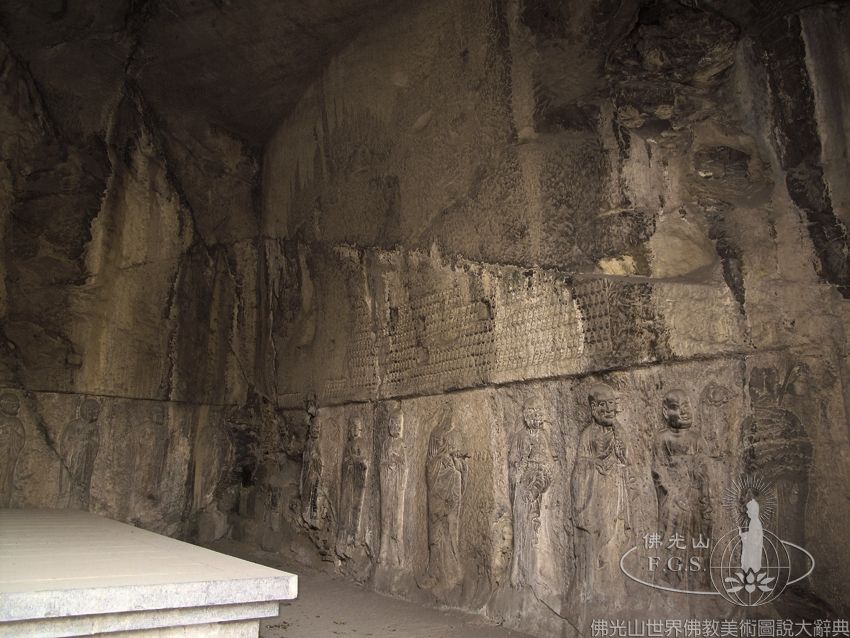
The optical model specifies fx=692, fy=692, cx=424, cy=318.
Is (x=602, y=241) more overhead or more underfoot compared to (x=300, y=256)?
more underfoot

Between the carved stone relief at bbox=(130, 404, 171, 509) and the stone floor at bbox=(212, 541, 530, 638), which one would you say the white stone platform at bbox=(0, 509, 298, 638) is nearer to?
the stone floor at bbox=(212, 541, 530, 638)

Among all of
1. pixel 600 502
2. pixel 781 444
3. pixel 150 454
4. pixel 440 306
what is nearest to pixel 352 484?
pixel 440 306

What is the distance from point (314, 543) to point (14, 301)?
14.1 ft

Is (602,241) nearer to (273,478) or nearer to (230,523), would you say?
(273,478)

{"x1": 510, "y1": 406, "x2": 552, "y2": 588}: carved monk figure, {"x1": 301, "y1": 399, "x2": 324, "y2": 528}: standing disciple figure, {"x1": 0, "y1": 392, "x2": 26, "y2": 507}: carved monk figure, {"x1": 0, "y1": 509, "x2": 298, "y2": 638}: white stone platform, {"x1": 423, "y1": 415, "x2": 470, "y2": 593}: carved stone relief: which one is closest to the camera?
{"x1": 0, "y1": 509, "x2": 298, "y2": 638}: white stone platform

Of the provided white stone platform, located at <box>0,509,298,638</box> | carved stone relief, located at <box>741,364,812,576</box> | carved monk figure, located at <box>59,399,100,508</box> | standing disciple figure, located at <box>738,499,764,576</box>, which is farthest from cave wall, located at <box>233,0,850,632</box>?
white stone platform, located at <box>0,509,298,638</box>

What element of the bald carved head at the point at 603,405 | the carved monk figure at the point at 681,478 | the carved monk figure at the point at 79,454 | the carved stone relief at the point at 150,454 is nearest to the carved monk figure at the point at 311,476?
the carved stone relief at the point at 150,454

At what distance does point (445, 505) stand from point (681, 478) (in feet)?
6.77

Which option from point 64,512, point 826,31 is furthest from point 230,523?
point 826,31

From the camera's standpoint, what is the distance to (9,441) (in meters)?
7.30

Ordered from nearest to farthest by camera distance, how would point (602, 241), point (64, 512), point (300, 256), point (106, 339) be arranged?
point (602, 241) → point (64, 512) → point (106, 339) → point (300, 256)

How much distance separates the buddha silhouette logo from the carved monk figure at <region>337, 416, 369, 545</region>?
3.22 meters

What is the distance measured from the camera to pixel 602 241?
5.12m

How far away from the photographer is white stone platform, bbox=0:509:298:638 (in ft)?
8.42
